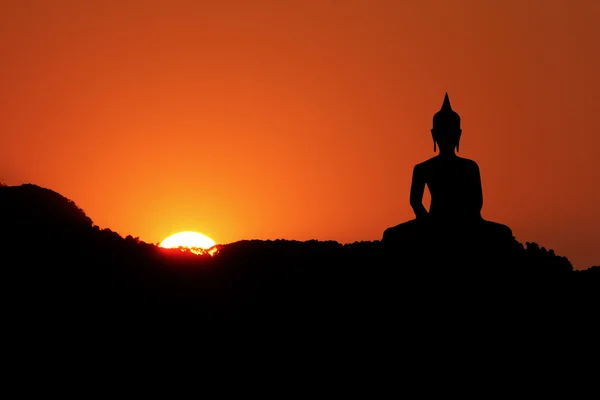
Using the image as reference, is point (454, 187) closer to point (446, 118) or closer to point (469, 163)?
point (469, 163)

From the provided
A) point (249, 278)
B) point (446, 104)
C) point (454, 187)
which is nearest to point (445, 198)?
point (454, 187)

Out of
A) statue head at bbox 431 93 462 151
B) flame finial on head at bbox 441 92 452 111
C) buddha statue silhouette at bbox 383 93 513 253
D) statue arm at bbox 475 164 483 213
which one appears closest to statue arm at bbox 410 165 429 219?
buddha statue silhouette at bbox 383 93 513 253

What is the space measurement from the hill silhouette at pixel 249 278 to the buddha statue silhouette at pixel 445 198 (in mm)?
558

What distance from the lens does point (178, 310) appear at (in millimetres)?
32375

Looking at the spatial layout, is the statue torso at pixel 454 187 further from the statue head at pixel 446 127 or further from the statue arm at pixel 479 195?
the statue head at pixel 446 127

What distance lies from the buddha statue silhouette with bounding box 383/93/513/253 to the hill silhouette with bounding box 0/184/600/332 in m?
0.56

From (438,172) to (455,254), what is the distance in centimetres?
266

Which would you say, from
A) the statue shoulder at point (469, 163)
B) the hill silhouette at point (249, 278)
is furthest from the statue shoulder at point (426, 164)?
the hill silhouette at point (249, 278)

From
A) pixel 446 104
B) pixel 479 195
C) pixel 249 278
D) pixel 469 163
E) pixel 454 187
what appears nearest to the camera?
pixel 454 187

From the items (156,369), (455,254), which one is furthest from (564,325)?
(156,369)

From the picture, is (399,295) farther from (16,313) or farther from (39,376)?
(16,313)

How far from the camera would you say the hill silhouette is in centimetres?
2300

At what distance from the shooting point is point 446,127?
24.5m

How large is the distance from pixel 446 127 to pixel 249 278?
40.5 ft
